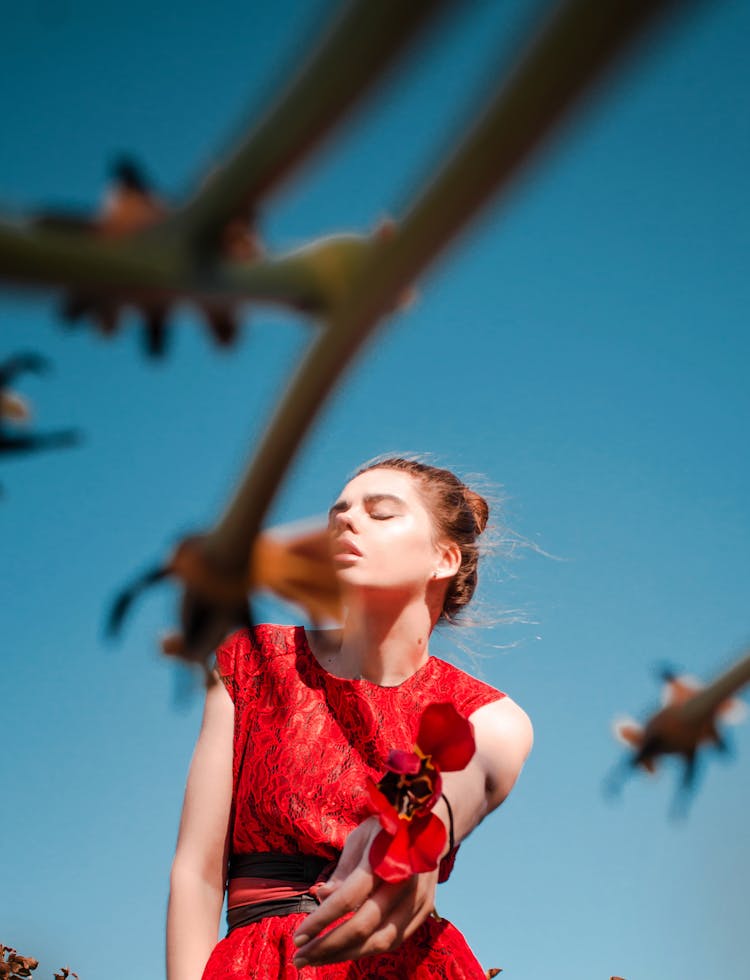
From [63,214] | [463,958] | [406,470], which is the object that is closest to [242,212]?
[63,214]

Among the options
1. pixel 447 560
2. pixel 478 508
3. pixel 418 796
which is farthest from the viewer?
pixel 478 508

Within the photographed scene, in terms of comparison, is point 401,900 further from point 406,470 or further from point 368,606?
point 406,470

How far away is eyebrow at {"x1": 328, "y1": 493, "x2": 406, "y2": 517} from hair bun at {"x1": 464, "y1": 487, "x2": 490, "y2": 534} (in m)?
0.58

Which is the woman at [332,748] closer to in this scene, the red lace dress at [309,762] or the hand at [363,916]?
the red lace dress at [309,762]

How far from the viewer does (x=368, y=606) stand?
2.81m

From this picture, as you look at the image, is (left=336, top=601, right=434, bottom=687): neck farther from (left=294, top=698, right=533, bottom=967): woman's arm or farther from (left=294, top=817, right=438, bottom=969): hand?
(left=294, top=817, right=438, bottom=969): hand

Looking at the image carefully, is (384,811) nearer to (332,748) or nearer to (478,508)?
(332,748)

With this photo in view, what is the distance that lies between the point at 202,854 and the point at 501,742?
0.82 metres

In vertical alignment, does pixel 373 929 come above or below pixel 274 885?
above

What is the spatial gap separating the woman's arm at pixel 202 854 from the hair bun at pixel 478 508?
120 cm

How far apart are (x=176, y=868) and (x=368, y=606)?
2.82 feet

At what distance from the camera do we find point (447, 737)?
1782 mm

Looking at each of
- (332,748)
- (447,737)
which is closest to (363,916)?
(447,737)

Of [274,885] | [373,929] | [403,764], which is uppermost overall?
[403,764]
